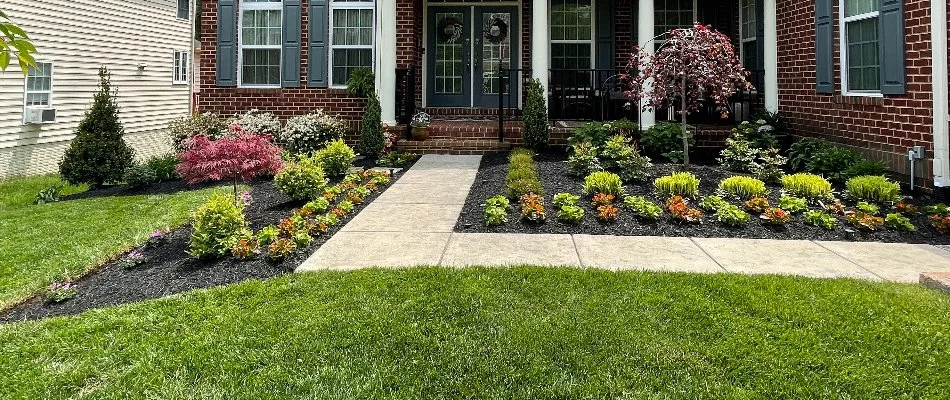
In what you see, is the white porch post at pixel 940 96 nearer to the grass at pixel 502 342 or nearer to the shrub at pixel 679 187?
the shrub at pixel 679 187

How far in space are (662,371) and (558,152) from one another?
7.19 meters

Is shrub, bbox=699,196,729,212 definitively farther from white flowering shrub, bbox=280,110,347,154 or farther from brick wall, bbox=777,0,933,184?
white flowering shrub, bbox=280,110,347,154

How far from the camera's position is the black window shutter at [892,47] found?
6930 millimetres

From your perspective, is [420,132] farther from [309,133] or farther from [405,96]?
[309,133]

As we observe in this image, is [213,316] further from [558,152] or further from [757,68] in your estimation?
[757,68]

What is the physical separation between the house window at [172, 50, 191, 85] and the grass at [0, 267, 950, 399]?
16.2 m

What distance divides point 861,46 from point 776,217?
12.5ft

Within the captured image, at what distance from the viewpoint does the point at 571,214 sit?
5.76m

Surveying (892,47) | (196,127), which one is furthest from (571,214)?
(196,127)

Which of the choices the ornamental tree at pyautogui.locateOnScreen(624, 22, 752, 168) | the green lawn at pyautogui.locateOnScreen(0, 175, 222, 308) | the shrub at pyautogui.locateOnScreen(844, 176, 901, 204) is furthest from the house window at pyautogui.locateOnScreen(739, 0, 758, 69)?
the green lawn at pyautogui.locateOnScreen(0, 175, 222, 308)

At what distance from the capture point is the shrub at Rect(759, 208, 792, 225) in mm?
5602

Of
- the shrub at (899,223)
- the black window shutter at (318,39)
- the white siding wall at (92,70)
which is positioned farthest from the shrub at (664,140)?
the white siding wall at (92,70)

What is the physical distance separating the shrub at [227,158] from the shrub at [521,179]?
2.71m

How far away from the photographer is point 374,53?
11.3 meters
